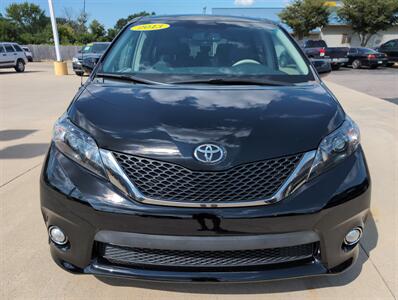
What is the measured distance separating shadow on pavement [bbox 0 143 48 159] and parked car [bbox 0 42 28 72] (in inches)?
742

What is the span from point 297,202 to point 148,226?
76 cm

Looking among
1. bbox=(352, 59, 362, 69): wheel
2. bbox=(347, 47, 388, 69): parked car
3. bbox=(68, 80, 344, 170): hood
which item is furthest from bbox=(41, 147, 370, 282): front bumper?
bbox=(352, 59, 362, 69): wheel

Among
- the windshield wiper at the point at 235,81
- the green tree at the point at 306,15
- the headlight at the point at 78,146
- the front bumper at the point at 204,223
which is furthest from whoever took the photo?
the green tree at the point at 306,15

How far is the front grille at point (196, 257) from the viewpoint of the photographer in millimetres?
2062

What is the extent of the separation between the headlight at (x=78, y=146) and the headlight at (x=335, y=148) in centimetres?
112

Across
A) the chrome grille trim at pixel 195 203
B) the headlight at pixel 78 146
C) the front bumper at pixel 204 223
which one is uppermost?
the headlight at pixel 78 146

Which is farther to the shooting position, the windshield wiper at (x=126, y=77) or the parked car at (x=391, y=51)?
the parked car at (x=391, y=51)

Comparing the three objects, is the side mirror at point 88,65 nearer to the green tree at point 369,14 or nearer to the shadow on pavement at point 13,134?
the shadow on pavement at point 13,134

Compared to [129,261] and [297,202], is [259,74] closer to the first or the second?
[297,202]

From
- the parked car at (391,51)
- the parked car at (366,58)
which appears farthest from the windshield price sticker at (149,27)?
the parked car at (391,51)

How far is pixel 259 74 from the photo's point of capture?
3.04m

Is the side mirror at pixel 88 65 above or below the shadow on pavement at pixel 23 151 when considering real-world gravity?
above

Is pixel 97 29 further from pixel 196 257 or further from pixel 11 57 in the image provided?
pixel 196 257

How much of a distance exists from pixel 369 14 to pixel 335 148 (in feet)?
123
